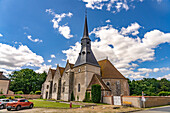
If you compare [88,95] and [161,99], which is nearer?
[161,99]

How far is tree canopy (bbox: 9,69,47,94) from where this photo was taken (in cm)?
4997

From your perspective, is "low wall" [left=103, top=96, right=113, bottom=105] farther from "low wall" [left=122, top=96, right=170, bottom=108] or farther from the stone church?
"low wall" [left=122, top=96, right=170, bottom=108]

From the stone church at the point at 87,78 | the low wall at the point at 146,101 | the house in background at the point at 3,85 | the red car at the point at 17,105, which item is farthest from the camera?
the house in background at the point at 3,85

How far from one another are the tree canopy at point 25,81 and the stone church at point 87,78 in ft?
83.0

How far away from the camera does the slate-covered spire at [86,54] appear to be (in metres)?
28.7

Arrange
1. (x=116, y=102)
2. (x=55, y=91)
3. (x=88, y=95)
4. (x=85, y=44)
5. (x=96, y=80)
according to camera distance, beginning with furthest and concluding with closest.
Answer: (x=55, y=91), (x=85, y=44), (x=96, y=80), (x=88, y=95), (x=116, y=102)

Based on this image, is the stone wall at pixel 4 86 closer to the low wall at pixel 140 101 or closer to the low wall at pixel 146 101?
the low wall at pixel 140 101

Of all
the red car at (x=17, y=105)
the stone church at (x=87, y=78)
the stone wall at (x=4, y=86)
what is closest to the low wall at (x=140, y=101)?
the stone church at (x=87, y=78)

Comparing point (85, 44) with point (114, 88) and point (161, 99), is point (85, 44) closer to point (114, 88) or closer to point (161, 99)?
point (114, 88)

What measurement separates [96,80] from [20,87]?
1589 inches

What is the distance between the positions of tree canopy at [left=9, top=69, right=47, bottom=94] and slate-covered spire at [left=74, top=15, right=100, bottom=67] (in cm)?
3329

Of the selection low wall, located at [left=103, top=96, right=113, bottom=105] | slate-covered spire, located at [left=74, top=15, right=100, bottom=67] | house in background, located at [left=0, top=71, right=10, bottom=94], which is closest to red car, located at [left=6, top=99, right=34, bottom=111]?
low wall, located at [left=103, top=96, right=113, bottom=105]

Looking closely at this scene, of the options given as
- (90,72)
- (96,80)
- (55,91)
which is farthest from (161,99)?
(55,91)

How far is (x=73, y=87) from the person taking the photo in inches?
1132
